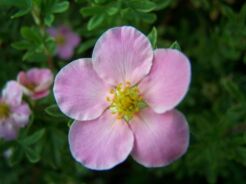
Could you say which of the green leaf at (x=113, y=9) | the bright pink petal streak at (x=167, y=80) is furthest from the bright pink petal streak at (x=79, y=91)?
the green leaf at (x=113, y=9)

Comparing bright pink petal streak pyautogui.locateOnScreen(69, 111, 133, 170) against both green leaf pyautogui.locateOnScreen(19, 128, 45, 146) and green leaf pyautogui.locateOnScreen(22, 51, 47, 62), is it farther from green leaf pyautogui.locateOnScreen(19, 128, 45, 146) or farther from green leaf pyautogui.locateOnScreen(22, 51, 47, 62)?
green leaf pyautogui.locateOnScreen(22, 51, 47, 62)

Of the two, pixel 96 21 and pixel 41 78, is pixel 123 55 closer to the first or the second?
pixel 96 21

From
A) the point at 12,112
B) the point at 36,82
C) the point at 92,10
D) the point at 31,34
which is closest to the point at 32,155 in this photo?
the point at 12,112

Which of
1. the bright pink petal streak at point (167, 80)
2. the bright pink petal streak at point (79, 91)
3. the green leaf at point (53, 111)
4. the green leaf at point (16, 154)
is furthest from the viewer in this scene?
the green leaf at point (16, 154)

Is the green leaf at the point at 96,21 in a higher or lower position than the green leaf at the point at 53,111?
higher

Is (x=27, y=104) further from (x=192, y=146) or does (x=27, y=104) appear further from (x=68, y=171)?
(x=192, y=146)

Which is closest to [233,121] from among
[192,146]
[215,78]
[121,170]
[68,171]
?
[192,146]

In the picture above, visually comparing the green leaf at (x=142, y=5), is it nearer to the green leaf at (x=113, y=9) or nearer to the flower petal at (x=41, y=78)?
the green leaf at (x=113, y=9)

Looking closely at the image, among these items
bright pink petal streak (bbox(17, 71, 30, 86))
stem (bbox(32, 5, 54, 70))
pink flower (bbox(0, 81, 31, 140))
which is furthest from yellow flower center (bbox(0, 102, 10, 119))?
stem (bbox(32, 5, 54, 70))
